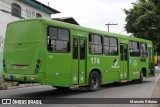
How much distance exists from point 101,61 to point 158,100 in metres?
5.09

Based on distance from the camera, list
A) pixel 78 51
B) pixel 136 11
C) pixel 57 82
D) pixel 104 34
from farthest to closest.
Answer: pixel 136 11, pixel 104 34, pixel 78 51, pixel 57 82

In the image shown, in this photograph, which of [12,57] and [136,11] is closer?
[12,57]

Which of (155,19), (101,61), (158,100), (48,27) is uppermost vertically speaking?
(155,19)

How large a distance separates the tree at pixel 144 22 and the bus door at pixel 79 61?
2235 cm

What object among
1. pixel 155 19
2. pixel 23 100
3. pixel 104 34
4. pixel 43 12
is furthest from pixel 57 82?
pixel 155 19

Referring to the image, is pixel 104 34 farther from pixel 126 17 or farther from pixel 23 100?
pixel 126 17

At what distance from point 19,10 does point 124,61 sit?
11.5 meters

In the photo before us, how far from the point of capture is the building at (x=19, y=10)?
25.6 metres

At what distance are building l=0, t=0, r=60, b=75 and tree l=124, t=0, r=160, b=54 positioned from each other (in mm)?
11396

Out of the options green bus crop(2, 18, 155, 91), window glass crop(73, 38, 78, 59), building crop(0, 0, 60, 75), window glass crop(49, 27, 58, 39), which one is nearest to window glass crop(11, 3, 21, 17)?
building crop(0, 0, 60, 75)

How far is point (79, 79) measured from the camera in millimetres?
15359

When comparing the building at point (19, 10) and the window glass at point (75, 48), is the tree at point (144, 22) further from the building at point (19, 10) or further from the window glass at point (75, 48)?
the window glass at point (75, 48)

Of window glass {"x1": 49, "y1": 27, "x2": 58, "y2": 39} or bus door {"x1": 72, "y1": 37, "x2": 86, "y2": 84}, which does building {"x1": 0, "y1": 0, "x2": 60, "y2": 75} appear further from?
window glass {"x1": 49, "y1": 27, "x2": 58, "y2": 39}

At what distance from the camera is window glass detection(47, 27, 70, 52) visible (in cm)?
1357
